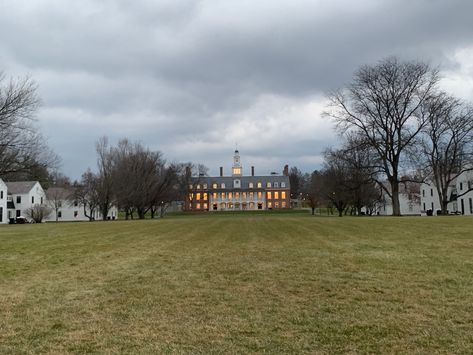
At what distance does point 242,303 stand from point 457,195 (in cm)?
6039

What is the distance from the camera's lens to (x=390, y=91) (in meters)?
42.0

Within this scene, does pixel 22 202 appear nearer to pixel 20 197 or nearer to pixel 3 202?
pixel 20 197

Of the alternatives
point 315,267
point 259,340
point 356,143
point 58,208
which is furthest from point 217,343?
point 58,208

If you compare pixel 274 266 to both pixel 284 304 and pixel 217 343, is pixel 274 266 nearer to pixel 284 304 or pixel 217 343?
pixel 284 304

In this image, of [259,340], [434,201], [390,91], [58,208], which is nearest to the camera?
[259,340]

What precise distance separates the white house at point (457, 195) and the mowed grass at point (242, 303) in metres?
50.9

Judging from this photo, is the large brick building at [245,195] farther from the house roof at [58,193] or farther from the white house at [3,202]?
the white house at [3,202]

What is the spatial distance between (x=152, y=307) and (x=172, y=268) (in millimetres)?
3608

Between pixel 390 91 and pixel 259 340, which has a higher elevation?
pixel 390 91

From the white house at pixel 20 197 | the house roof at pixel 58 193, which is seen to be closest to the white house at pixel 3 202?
the white house at pixel 20 197

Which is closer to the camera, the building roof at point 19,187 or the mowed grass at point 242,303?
the mowed grass at point 242,303

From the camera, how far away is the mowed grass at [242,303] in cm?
492

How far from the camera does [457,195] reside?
5959cm

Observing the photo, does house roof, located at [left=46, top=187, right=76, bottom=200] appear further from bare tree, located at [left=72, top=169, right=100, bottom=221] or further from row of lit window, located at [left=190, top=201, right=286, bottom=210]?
row of lit window, located at [left=190, top=201, right=286, bottom=210]
